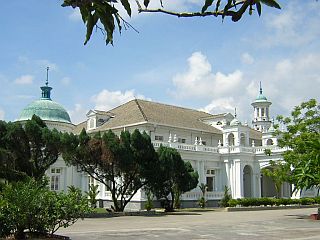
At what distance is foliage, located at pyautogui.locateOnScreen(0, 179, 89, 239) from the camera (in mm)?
13133

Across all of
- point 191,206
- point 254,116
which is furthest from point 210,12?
point 254,116

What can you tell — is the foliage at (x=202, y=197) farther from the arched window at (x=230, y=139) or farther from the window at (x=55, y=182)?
the window at (x=55, y=182)

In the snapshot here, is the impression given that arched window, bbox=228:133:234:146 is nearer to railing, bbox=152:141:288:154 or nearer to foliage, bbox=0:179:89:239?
railing, bbox=152:141:288:154

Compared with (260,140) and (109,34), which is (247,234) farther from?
(260,140)

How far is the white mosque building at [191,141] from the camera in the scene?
40.7 meters

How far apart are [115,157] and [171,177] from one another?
6.01 metres

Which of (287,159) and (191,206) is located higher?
(287,159)

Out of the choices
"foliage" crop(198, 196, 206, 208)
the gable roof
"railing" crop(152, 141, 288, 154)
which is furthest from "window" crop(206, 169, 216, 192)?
"foliage" crop(198, 196, 206, 208)

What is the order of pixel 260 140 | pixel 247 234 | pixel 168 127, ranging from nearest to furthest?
pixel 247 234 → pixel 168 127 → pixel 260 140

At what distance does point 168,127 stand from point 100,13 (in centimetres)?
4198

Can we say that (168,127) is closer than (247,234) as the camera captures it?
No

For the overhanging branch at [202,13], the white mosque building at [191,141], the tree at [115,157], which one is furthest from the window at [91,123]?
the overhanging branch at [202,13]

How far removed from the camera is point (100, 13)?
2.78 metres

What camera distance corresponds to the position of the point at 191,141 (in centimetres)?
4744
